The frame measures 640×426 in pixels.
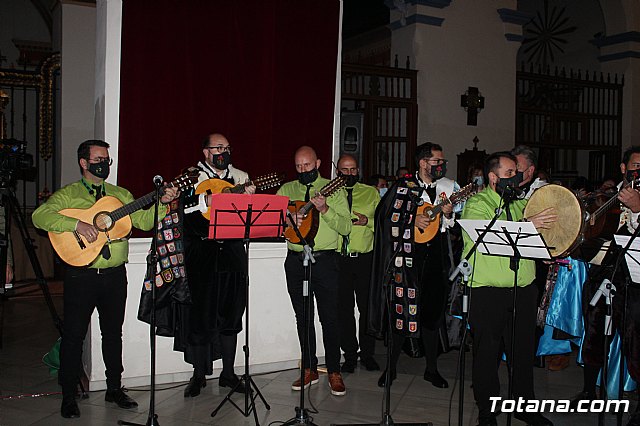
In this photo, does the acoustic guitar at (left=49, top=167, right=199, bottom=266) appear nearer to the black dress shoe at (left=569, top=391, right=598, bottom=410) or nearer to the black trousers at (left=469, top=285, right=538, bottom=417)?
the black trousers at (left=469, top=285, right=538, bottom=417)

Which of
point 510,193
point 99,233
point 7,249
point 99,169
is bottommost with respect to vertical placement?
point 7,249

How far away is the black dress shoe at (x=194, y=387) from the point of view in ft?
15.5

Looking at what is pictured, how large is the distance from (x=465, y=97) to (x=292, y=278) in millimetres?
6518

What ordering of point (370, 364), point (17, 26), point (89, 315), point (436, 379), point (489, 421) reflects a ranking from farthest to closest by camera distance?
point (17, 26) → point (370, 364) → point (436, 379) → point (89, 315) → point (489, 421)

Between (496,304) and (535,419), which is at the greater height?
(496,304)

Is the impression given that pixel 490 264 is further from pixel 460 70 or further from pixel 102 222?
pixel 460 70

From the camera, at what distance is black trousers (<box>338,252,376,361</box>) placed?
17.7ft

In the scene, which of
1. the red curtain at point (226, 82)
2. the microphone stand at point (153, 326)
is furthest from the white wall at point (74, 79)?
the microphone stand at point (153, 326)

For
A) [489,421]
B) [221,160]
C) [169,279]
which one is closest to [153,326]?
[169,279]

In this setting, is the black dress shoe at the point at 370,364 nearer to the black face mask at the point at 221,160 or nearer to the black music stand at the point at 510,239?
the black music stand at the point at 510,239

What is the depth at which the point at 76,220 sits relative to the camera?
4.07 metres

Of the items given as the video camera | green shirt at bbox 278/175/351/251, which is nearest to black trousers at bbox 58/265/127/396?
the video camera

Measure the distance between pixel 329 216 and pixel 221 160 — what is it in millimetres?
859

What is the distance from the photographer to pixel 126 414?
14.3 ft
